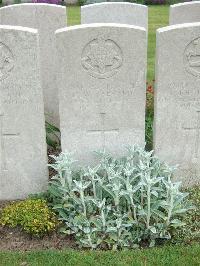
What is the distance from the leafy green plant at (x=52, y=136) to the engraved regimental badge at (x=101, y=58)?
1.50 meters

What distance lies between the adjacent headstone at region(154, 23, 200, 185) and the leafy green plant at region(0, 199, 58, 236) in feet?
4.48

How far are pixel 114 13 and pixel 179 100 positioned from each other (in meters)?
2.39

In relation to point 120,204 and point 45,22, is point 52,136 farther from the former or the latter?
point 120,204

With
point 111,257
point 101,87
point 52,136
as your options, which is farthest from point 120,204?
point 52,136

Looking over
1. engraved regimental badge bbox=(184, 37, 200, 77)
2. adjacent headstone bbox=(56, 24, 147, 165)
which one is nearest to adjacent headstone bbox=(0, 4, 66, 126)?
adjacent headstone bbox=(56, 24, 147, 165)

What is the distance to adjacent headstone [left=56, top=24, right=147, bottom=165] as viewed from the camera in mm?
4871

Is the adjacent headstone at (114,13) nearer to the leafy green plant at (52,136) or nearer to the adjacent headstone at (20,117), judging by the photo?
the leafy green plant at (52,136)

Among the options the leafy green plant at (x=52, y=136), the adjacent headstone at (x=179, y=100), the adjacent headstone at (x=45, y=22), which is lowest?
the leafy green plant at (x=52, y=136)

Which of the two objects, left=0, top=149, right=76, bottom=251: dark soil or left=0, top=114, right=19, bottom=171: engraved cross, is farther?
left=0, top=114, right=19, bottom=171: engraved cross

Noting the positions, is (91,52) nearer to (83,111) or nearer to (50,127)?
(83,111)

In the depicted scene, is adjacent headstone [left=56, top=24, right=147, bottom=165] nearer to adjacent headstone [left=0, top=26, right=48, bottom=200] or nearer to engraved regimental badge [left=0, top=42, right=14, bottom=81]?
adjacent headstone [left=0, top=26, right=48, bottom=200]

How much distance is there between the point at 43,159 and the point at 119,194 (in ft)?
3.41

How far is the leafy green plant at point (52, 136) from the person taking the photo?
20.7 feet

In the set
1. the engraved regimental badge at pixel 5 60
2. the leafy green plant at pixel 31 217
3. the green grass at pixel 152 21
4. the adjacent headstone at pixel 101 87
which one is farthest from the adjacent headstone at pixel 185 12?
the leafy green plant at pixel 31 217
